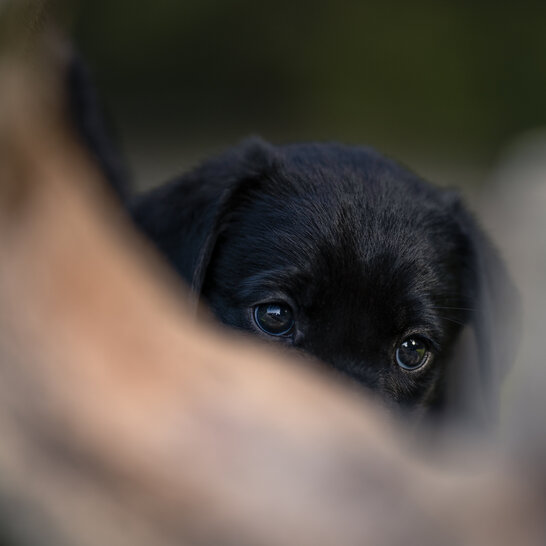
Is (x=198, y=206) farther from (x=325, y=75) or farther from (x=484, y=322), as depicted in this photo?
(x=325, y=75)

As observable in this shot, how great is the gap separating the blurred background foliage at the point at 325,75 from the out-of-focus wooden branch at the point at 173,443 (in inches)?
191

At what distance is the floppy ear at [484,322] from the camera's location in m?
2.84

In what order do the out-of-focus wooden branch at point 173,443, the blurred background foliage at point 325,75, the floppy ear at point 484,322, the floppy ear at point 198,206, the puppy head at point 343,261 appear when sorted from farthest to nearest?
the blurred background foliage at point 325,75, the floppy ear at point 484,322, the floppy ear at point 198,206, the puppy head at point 343,261, the out-of-focus wooden branch at point 173,443

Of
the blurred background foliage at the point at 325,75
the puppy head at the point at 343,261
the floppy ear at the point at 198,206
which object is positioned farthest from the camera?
the blurred background foliage at the point at 325,75

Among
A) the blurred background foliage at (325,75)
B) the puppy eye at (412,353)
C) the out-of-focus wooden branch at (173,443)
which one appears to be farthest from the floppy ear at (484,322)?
the blurred background foliage at (325,75)

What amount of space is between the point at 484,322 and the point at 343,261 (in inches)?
27.6

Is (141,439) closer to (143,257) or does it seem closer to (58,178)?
(143,257)

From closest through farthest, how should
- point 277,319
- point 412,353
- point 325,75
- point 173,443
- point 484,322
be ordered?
point 173,443, point 277,319, point 412,353, point 484,322, point 325,75

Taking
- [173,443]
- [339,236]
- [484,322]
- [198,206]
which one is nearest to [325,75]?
[484,322]

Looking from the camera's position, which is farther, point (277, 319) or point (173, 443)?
point (277, 319)

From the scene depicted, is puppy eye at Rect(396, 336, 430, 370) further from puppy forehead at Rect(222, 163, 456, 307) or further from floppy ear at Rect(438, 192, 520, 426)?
floppy ear at Rect(438, 192, 520, 426)

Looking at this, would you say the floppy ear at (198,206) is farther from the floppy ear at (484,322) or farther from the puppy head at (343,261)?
the floppy ear at (484,322)

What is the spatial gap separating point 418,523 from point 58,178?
1.59 m

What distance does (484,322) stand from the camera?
112 inches
